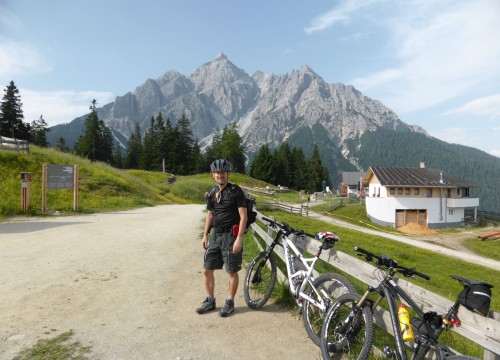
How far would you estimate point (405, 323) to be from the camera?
336cm

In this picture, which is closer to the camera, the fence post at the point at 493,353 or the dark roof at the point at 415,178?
the fence post at the point at 493,353

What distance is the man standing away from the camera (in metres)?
5.50

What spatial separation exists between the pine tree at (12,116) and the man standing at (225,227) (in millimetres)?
74641

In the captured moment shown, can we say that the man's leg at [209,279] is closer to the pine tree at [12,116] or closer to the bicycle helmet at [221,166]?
the bicycle helmet at [221,166]

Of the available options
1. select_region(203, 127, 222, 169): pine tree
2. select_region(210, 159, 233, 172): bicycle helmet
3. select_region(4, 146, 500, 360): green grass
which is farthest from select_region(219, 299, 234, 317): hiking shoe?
select_region(203, 127, 222, 169): pine tree

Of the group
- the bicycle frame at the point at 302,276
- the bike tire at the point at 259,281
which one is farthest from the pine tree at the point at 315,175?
the bicycle frame at the point at 302,276

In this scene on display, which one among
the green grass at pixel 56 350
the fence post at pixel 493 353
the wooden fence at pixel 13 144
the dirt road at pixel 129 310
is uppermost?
the wooden fence at pixel 13 144

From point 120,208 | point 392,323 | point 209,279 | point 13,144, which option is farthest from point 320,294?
point 13,144

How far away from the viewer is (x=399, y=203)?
4806cm

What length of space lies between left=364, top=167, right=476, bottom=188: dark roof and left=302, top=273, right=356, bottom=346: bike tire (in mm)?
46865

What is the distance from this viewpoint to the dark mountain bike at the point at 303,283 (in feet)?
15.3

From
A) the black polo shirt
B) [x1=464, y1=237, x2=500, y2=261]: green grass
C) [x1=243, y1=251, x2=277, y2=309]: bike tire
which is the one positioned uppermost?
the black polo shirt

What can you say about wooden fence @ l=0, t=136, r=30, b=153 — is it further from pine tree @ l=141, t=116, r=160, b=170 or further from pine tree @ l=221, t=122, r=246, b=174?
pine tree @ l=221, t=122, r=246, b=174

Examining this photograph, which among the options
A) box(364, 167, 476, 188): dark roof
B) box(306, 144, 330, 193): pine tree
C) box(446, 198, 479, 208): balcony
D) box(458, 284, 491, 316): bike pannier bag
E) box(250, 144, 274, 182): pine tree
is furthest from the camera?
box(306, 144, 330, 193): pine tree
